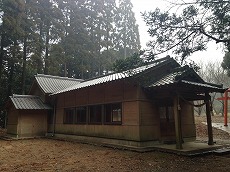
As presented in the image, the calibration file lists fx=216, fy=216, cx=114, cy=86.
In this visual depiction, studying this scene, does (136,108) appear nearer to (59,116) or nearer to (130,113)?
(130,113)

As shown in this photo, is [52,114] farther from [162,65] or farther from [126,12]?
[126,12]

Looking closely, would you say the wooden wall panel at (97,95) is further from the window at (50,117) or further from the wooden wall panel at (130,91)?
the window at (50,117)

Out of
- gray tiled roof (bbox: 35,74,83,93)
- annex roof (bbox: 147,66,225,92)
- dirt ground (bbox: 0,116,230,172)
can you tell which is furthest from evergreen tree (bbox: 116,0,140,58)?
dirt ground (bbox: 0,116,230,172)

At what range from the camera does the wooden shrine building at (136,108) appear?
889cm

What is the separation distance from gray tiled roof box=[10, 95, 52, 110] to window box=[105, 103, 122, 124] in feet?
21.5

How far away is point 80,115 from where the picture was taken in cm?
1377

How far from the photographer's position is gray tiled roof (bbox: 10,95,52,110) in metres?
15.2

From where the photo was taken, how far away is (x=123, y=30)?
31781mm

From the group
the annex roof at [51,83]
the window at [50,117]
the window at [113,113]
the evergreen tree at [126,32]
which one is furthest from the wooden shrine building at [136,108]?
the evergreen tree at [126,32]

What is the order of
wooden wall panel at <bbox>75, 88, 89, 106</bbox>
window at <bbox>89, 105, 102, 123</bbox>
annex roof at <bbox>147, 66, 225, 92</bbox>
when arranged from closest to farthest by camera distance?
annex roof at <bbox>147, 66, 225, 92</bbox>, window at <bbox>89, 105, 102, 123</bbox>, wooden wall panel at <bbox>75, 88, 89, 106</bbox>

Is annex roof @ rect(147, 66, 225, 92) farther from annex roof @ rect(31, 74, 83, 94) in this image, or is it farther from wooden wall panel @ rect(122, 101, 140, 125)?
annex roof @ rect(31, 74, 83, 94)

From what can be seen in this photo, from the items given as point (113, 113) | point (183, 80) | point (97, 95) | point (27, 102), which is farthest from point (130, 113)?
point (27, 102)

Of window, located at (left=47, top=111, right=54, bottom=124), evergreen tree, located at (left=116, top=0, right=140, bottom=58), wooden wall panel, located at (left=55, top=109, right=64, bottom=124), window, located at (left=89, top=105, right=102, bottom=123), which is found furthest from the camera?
evergreen tree, located at (left=116, top=0, right=140, bottom=58)

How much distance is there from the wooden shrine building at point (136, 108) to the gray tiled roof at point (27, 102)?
0.27 ft
